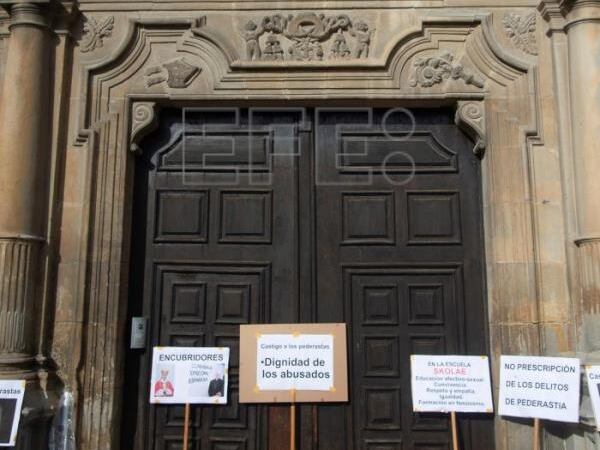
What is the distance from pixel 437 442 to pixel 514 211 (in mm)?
2078

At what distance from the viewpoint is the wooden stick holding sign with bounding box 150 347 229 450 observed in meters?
5.06

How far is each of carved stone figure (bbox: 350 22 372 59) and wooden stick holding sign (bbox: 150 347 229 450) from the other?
2.98 m

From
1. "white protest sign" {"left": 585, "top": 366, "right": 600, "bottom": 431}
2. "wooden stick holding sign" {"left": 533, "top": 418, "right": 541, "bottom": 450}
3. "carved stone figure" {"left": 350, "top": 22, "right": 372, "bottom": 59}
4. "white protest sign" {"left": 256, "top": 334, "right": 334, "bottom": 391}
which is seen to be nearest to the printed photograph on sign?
"white protest sign" {"left": 256, "top": 334, "right": 334, "bottom": 391}

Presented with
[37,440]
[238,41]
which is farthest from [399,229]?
[37,440]

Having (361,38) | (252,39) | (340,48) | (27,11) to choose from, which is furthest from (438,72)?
(27,11)

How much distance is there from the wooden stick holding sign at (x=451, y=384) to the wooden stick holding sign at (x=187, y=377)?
1.65m

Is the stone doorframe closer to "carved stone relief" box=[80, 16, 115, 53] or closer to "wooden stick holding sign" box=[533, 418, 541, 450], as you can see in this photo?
"carved stone relief" box=[80, 16, 115, 53]

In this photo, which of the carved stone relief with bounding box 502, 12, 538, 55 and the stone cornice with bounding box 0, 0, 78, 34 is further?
the carved stone relief with bounding box 502, 12, 538, 55

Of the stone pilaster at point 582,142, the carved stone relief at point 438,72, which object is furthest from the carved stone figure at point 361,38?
the stone pilaster at point 582,142

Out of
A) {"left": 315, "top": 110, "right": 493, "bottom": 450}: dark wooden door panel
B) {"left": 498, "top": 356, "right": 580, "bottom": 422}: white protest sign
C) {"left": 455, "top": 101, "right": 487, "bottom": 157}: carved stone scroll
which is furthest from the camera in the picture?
{"left": 455, "top": 101, "right": 487, "bottom": 157}: carved stone scroll

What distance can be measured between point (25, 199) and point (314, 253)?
249 centimetres

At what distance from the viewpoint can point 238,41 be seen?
5492 millimetres

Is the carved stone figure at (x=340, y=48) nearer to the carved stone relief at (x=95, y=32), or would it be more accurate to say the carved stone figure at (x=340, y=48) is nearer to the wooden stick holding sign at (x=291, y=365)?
the carved stone relief at (x=95, y=32)

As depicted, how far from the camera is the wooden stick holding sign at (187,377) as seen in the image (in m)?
5.06
